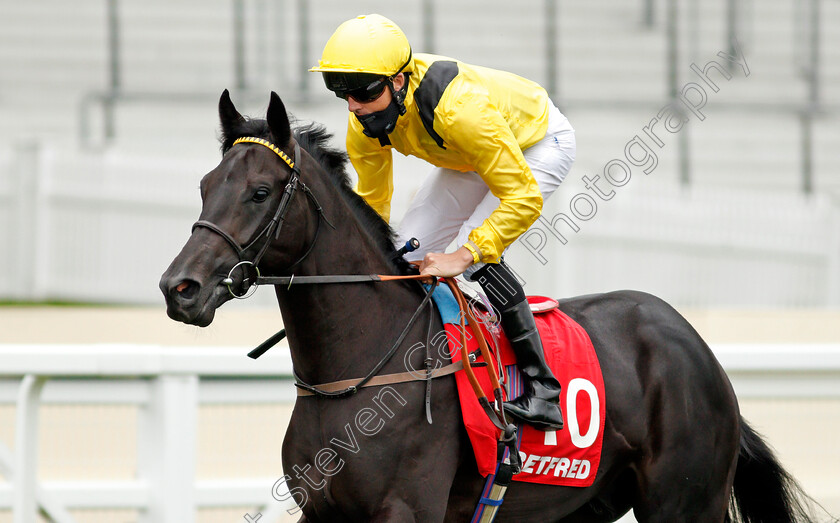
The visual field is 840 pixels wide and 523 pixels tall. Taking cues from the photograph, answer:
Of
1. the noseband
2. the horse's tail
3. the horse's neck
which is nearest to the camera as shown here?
the noseband

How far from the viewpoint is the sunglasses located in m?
3.18

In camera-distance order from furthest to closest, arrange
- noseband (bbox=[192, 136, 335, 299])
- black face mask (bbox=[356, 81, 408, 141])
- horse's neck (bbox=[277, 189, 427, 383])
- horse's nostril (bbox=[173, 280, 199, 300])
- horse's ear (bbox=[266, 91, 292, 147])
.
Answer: black face mask (bbox=[356, 81, 408, 141]), horse's neck (bbox=[277, 189, 427, 383]), horse's ear (bbox=[266, 91, 292, 147]), noseband (bbox=[192, 136, 335, 299]), horse's nostril (bbox=[173, 280, 199, 300])

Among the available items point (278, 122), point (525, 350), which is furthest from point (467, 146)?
point (525, 350)

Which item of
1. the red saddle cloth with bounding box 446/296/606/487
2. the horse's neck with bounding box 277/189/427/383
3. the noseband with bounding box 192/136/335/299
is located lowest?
the red saddle cloth with bounding box 446/296/606/487

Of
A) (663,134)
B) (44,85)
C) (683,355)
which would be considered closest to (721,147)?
(663,134)

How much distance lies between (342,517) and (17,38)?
37.9 feet

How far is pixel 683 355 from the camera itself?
3.86 m

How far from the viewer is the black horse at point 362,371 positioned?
2947 mm

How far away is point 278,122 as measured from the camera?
3064 millimetres

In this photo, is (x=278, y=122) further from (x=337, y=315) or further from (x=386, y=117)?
(x=337, y=315)

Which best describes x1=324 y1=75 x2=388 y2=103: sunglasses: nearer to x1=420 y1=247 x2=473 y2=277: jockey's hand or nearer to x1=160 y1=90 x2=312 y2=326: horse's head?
x1=160 y1=90 x2=312 y2=326: horse's head

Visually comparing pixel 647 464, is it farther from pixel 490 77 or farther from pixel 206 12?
pixel 206 12

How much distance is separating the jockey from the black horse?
0.77 ft

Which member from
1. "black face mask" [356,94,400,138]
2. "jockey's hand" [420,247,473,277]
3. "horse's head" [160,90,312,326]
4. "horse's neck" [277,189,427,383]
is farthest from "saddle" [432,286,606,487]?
"horse's head" [160,90,312,326]
